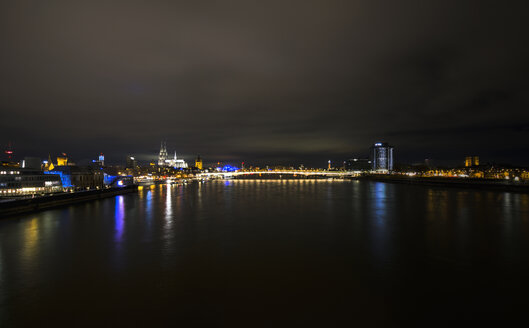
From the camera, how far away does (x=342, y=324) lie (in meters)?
4.96

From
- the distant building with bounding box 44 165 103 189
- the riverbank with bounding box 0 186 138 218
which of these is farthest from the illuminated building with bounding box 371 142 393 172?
the riverbank with bounding box 0 186 138 218

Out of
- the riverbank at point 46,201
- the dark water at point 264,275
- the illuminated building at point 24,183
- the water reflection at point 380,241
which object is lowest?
the water reflection at point 380,241

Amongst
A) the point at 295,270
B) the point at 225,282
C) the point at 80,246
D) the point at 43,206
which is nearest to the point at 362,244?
the point at 295,270

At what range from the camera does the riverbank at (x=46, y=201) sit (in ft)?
55.0

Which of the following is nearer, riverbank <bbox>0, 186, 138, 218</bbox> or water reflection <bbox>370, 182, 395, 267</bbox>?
water reflection <bbox>370, 182, 395, 267</bbox>

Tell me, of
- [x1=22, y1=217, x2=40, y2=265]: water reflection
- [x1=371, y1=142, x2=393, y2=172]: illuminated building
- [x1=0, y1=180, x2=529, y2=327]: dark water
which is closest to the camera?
[x1=0, y1=180, x2=529, y2=327]: dark water

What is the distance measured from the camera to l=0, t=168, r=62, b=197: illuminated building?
24370 millimetres

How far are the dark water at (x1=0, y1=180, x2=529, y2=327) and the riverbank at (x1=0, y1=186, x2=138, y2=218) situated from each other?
4474 mm

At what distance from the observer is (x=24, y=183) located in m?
26.2

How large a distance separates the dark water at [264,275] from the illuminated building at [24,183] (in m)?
15.1

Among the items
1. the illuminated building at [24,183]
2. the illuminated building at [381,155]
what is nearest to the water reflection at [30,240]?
the illuminated building at [24,183]

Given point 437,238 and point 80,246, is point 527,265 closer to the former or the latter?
point 437,238

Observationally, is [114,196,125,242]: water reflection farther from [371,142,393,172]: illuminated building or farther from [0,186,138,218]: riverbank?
[371,142,393,172]: illuminated building

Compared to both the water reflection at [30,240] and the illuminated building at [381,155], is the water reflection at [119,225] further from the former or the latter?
the illuminated building at [381,155]
